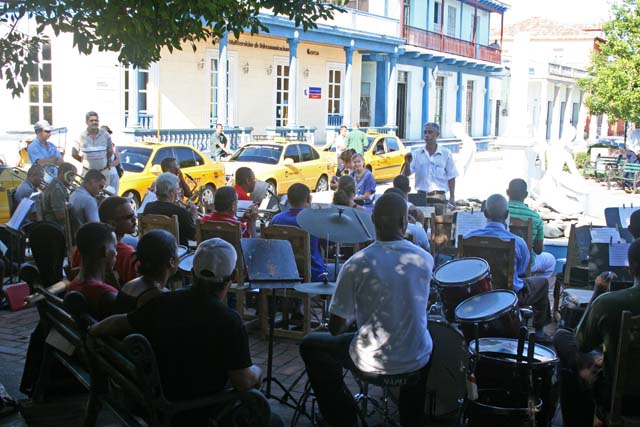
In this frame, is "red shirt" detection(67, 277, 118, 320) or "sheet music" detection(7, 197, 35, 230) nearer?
"red shirt" detection(67, 277, 118, 320)

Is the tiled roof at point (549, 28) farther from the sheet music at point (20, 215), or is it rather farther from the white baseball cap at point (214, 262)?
the white baseball cap at point (214, 262)

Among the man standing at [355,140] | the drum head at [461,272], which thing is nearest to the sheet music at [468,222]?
the drum head at [461,272]

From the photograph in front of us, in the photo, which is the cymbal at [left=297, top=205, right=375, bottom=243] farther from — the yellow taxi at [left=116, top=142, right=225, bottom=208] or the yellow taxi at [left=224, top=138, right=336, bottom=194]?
the yellow taxi at [left=224, top=138, right=336, bottom=194]

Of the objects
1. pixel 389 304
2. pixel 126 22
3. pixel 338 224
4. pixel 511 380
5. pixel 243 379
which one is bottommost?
pixel 511 380

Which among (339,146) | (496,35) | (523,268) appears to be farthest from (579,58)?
(523,268)

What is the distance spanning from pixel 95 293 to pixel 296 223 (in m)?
2.79

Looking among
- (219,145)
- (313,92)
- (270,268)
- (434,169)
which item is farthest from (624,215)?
(313,92)

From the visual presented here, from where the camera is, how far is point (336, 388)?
4.28 meters

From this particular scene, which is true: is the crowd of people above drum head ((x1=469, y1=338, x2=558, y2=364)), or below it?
above

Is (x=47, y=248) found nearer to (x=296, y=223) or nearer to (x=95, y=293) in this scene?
(x=296, y=223)

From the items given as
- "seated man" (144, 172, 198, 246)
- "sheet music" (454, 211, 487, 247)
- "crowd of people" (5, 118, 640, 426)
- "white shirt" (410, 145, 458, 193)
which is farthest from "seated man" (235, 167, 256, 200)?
"crowd of people" (5, 118, 640, 426)

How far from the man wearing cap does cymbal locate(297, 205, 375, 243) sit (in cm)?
726

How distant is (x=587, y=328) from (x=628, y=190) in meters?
21.0

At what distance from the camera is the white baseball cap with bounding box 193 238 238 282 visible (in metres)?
3.61
